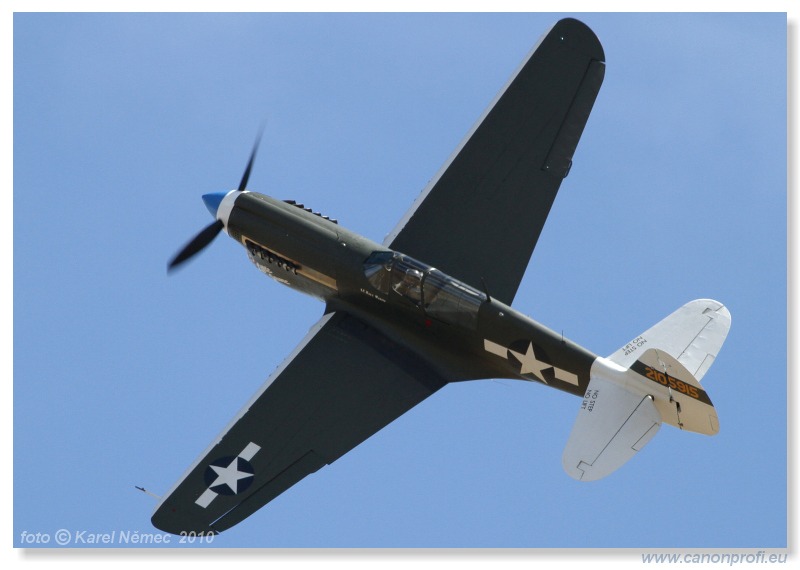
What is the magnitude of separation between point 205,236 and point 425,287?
161 inches

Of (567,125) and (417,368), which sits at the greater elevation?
(567,125)

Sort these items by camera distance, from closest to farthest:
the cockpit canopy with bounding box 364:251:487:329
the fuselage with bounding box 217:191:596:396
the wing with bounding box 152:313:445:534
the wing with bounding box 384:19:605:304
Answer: the wing with bounding box 152:313:445:534, the fuselage with bounding box 217:191:596:396, the cockpit canopy with bounding box 364:251:487:329, the wing with bounding box 384:19:605:304

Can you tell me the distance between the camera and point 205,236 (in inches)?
983

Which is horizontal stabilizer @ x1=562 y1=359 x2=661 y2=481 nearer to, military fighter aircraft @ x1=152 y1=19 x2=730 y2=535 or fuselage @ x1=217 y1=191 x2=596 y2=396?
military fighter aircraft @ x1=152 y1=19 x2=730 y2=535

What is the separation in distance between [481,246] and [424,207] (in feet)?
3.95

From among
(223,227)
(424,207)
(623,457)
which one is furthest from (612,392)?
(223,227)

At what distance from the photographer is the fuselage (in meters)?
22.7

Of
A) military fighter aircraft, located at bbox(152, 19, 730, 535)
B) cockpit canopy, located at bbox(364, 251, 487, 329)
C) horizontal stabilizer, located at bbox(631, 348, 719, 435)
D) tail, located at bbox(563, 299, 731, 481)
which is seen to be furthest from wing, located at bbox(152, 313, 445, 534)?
horizontal stabilizer, located at bbox(631, 348, 719, 435)

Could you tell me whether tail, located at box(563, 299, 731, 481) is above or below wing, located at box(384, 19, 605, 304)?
below

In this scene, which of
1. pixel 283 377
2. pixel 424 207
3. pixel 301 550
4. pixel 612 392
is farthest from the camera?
pixel 424 207

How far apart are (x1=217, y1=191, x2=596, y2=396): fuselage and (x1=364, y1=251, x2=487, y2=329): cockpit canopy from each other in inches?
0.6

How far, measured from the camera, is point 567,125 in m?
25.4

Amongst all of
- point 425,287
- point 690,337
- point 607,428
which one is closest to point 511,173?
point 425,287

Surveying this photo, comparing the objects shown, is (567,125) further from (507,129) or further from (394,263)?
(394,263)
